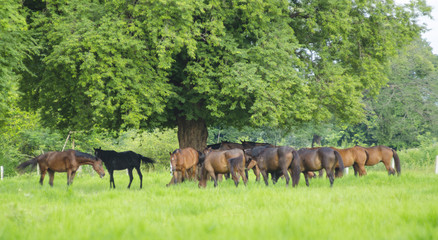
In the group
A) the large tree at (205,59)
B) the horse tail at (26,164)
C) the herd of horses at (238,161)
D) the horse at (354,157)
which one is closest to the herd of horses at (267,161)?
the herd of horses at (238,161)

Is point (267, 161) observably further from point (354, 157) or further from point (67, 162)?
point (67, 162)

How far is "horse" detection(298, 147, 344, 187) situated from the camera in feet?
47.0

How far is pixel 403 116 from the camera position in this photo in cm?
5150

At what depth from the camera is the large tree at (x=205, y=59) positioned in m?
15.7

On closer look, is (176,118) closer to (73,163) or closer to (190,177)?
(190,177)

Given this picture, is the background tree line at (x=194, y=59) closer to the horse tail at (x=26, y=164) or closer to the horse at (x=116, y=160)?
the horse at (x=116, y=160)

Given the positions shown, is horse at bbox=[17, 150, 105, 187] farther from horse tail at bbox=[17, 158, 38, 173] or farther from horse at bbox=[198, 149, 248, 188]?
horse at bbox=[198, 149, 248, 188]

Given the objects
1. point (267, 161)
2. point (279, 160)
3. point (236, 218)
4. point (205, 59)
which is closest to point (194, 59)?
point (205, 59)

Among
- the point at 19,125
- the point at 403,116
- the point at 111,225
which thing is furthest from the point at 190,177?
the point at 403,116

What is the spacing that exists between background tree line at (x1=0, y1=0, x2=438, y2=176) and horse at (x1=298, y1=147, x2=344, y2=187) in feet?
8.73

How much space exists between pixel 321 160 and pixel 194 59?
Result: 738 cm

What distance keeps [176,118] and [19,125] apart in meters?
23.4

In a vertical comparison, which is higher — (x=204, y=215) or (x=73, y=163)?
(x=73, y=163)

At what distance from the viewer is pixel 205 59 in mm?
17688
